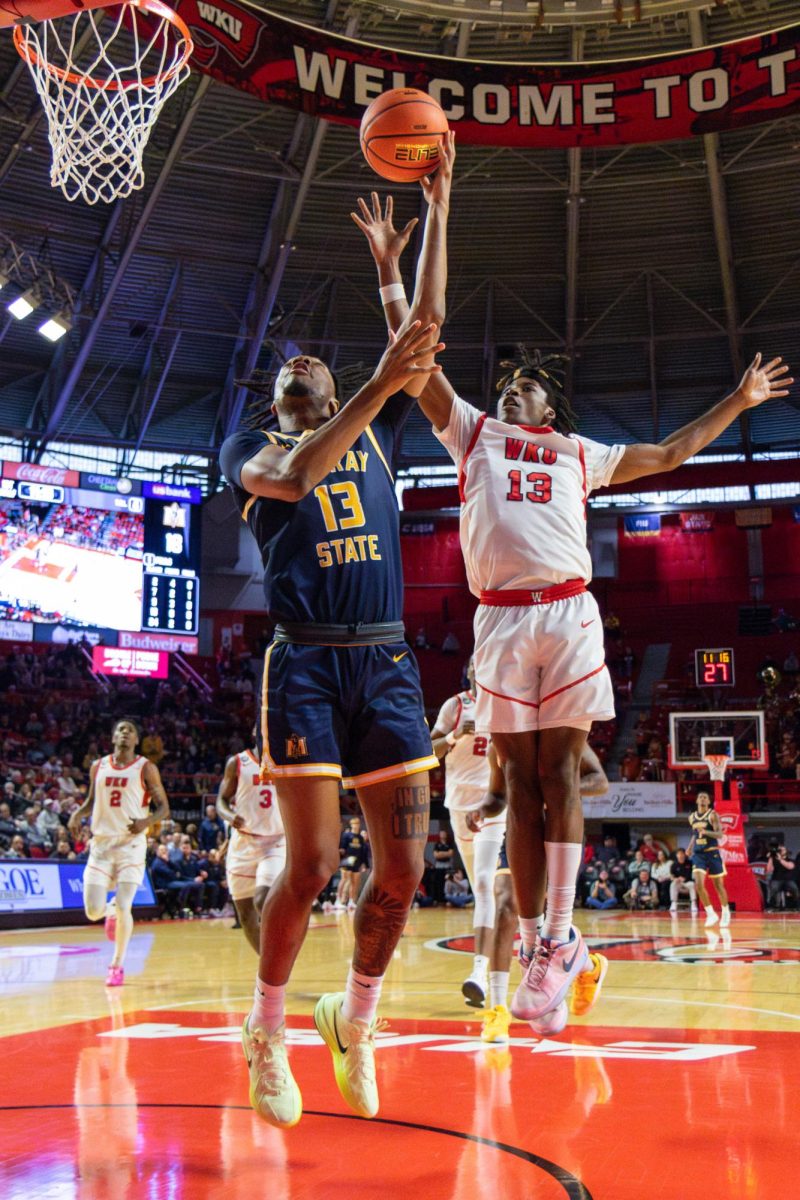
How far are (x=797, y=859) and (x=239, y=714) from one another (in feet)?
48.2

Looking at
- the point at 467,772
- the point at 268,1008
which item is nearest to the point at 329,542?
the point at 268,1008

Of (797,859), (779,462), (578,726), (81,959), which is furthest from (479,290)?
(578,726)

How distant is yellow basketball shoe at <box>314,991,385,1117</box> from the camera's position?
4.34m

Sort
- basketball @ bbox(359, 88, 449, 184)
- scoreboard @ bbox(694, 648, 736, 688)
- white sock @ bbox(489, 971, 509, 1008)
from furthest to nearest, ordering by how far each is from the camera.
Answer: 1. scoreboard @ bbox(694, 648, 736, 688)
2. white sock @ bbox(489, 971, 509, 1008)
3. basketball @ bbox(359, 88, 449, 184)

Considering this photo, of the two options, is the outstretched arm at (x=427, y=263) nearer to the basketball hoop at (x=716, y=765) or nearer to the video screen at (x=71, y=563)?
the basketball hoop at (x=716, y=765)

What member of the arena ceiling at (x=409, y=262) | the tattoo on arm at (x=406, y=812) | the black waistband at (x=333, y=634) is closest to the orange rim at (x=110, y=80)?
the black waistband at (x=333, y=634)

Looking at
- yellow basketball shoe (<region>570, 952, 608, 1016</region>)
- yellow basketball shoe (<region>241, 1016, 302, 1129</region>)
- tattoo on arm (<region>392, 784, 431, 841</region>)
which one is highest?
tattoo on arm (<region>392, 784, 431, 841</region>)

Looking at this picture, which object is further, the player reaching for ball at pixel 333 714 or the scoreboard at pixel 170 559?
the scoreboard at pixel 170 559

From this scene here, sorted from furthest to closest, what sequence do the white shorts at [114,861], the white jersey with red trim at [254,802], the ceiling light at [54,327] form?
the ceiling light at [54,327] < the white shorts at [114,861] < the white jersey with red trim at [254,802]

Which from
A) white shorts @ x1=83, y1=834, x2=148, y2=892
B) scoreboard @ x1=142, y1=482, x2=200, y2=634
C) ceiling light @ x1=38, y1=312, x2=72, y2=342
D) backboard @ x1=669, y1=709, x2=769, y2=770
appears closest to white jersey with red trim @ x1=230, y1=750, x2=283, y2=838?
white shorts @ x1=83, y1=834, x2=148, y2=892

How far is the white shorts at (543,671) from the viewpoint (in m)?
4.91

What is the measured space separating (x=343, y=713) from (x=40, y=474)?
22.7 m

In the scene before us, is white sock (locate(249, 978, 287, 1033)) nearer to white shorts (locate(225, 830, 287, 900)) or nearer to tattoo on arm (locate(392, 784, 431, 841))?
tattoo on arm (locate(392, 784, 431, 841))

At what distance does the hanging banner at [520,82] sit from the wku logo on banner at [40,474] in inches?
440
